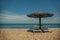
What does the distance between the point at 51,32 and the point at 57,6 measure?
0.54m

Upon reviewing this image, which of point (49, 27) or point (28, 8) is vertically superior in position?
point (28, 8)

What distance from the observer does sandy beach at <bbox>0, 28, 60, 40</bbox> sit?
273 centimetres

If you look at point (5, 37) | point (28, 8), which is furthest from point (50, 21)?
point (5, 37)

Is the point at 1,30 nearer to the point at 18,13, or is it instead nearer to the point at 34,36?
the point at 18,13

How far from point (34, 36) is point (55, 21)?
52 centimetres

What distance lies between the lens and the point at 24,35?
9.06 feet

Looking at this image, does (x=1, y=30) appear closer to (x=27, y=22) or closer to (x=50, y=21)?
(x=27, y=22)

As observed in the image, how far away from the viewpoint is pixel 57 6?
9.22 ft

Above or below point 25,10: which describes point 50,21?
below

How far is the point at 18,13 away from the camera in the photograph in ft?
9.10

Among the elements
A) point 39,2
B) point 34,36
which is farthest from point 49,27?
point 39,2

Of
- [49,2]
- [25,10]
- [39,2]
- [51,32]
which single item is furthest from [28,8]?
[51,32]

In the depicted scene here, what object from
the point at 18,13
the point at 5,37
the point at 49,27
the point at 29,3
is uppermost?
the point at 29,3

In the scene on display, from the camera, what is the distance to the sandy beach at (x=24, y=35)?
273cm
